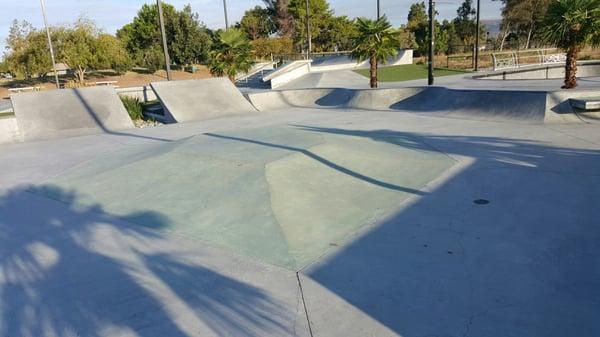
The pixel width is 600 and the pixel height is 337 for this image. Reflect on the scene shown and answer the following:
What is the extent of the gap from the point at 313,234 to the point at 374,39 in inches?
558

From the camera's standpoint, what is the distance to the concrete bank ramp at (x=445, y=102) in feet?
37.6

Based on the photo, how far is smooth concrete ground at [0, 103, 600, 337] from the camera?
349cm

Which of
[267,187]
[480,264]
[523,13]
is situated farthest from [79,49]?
[523,13]

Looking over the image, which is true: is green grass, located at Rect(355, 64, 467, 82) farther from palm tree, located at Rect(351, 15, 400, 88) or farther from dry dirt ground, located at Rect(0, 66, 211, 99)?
dry dirt ground, located at Rect(0, 66, 211, 99)

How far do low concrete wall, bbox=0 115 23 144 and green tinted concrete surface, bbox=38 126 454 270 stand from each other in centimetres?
612

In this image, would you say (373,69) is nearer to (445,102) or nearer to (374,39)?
(374,39)

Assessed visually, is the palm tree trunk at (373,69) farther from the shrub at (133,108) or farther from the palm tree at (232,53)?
the shrub at (133,108)

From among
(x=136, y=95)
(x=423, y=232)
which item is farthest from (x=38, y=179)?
(x=136, y=95)

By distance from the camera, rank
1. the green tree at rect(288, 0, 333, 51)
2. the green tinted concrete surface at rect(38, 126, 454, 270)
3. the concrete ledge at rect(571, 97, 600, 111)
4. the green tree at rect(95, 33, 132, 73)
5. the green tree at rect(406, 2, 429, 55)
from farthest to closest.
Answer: the green tree at rect(288, 0, 333, 51) < the green tree at rect(406, 2, 429, 55) < the green tree at rect(95, 33, 132, 73) < the concrete ledge at rect(571, 97, 600, 111) < the green tinted concrete surface at rect(38, 126, 454, 270)

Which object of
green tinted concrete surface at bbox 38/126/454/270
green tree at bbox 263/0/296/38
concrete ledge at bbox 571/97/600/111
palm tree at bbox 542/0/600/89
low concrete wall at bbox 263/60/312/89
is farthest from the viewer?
green tree at bbox 263/0/296/38

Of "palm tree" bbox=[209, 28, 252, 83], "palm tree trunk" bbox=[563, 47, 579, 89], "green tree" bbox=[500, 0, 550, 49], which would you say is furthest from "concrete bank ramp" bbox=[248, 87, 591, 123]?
"green tree" bbox=[500, 0, 550, 49]

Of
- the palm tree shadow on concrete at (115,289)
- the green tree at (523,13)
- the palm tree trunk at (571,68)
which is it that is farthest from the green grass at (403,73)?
the green tree at (523,13)

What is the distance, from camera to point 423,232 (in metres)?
5.07

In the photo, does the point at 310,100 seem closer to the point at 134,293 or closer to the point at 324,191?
the point at 324,191
